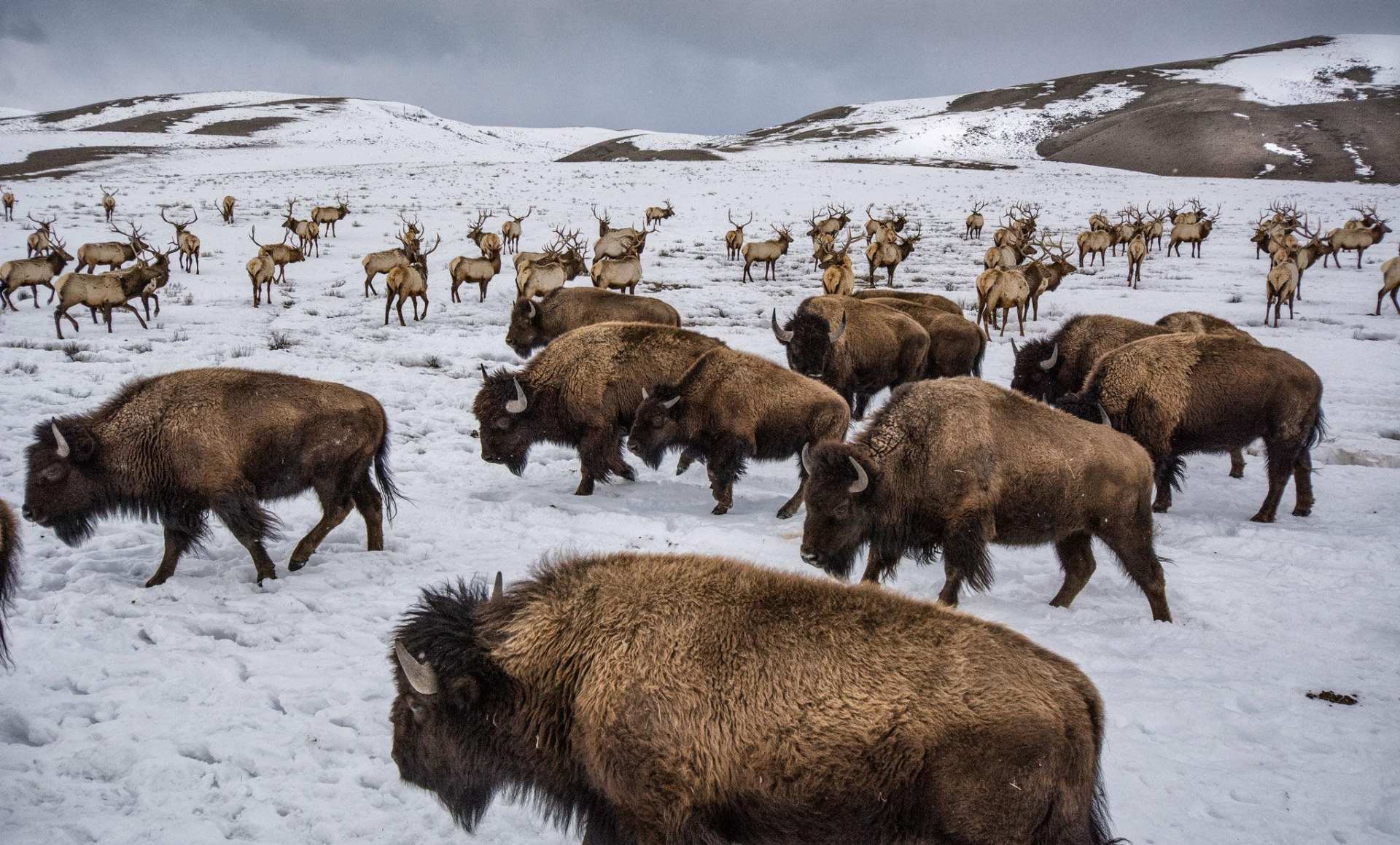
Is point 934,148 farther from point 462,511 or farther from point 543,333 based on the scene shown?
point 462,511

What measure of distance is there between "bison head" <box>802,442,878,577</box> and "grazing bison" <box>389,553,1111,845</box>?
2004 mm

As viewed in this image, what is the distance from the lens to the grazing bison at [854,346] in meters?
10.9

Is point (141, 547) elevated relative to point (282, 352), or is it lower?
lower

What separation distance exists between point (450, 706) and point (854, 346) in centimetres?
889

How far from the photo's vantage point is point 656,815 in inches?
104

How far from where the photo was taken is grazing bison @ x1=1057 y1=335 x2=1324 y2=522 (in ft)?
24.4

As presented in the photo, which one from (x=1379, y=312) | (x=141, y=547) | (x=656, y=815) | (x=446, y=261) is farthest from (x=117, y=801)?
(x=1379, y=312)

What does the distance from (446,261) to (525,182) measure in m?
21.0

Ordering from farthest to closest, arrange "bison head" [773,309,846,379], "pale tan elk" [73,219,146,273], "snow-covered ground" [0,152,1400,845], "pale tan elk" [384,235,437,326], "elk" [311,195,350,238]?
"elk" [311,195,350,238] → "pale tan elk" [73,219,146,273] → "pale tan elk" [384,235,437,326] → "bison head" [773,309,846,379] → "snow-covered ground" [0,152,1400,845]

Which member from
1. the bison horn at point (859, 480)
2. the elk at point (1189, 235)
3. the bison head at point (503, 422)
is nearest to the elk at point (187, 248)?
the bison head at point (503, 422)

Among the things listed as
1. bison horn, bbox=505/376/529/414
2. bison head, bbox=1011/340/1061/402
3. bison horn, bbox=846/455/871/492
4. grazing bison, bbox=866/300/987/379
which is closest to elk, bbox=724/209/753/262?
grazing bison, bbox=866/300/987/379

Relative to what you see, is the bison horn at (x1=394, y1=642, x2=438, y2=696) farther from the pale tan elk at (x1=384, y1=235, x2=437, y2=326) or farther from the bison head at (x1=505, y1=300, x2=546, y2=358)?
the pale tan elk at (x1=384, y1=235, x2=437, y2=326)

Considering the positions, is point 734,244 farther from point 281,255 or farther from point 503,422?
point 503,422

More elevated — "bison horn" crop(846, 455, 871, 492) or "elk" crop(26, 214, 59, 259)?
"elk" crop(26, 214, 59, 259)
